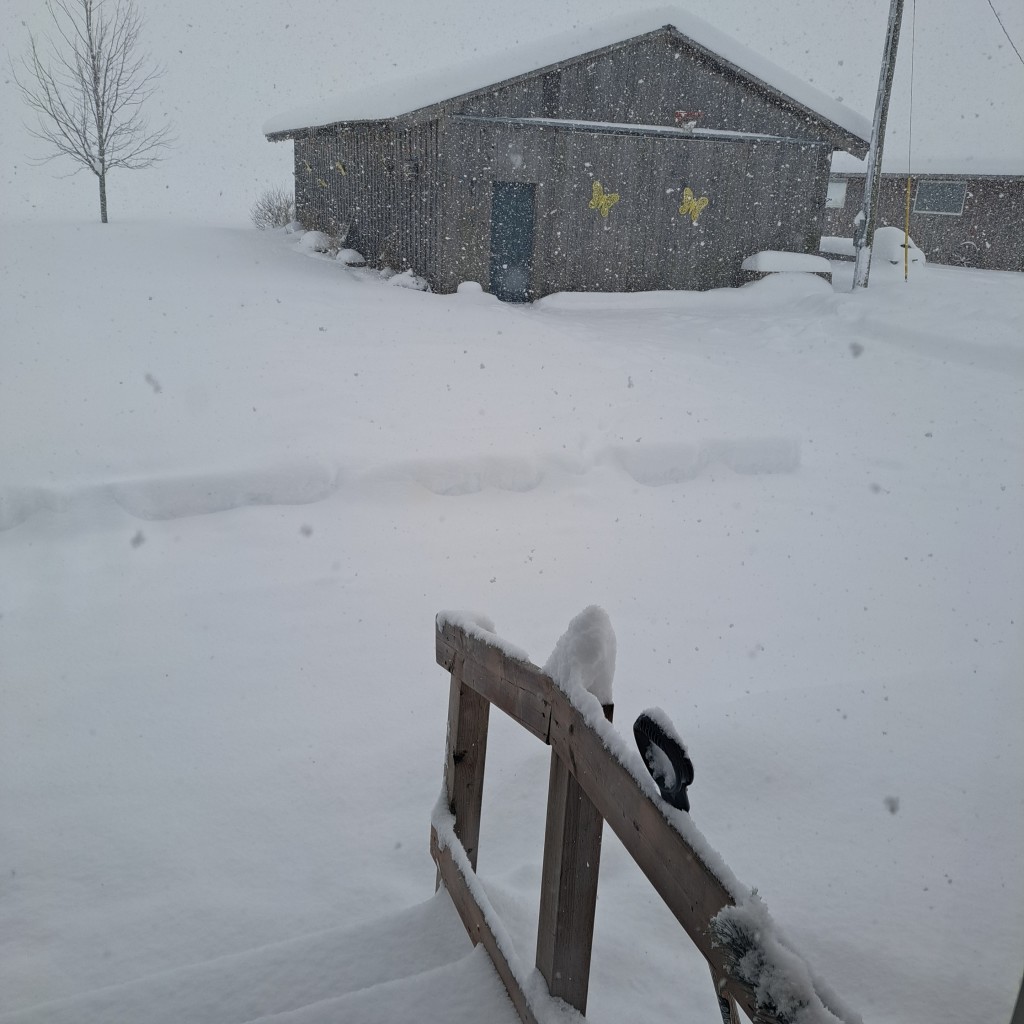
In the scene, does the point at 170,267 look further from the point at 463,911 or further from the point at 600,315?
the point at 463,911

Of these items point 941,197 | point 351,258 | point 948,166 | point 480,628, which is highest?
point 948,166

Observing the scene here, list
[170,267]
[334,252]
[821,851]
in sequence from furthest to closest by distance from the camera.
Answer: [334,252] → [170,267] → [821,851]

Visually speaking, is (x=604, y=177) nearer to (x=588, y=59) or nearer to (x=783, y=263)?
(x=588, y=59)

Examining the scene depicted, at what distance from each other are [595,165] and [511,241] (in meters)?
2.19

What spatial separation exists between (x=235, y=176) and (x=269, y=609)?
124 meters

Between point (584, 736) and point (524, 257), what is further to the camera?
Result: point (524, 257)

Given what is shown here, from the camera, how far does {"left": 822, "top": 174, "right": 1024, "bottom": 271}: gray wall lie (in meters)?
25.3

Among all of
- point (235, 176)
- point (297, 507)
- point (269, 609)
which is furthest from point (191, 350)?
point (235, 176)

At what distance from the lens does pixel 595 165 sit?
16.4 meters

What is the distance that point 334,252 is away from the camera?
18953 millimetres

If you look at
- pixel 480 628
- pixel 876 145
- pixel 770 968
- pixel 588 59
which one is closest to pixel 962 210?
pixel 876 145

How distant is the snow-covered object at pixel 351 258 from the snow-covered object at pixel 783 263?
329 inches

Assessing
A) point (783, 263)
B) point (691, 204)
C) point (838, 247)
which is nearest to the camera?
point (691, 204)

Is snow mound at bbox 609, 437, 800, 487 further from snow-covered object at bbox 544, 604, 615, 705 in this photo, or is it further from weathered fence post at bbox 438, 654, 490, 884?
snow-covered object at bbox 544, 604, 615, 705
